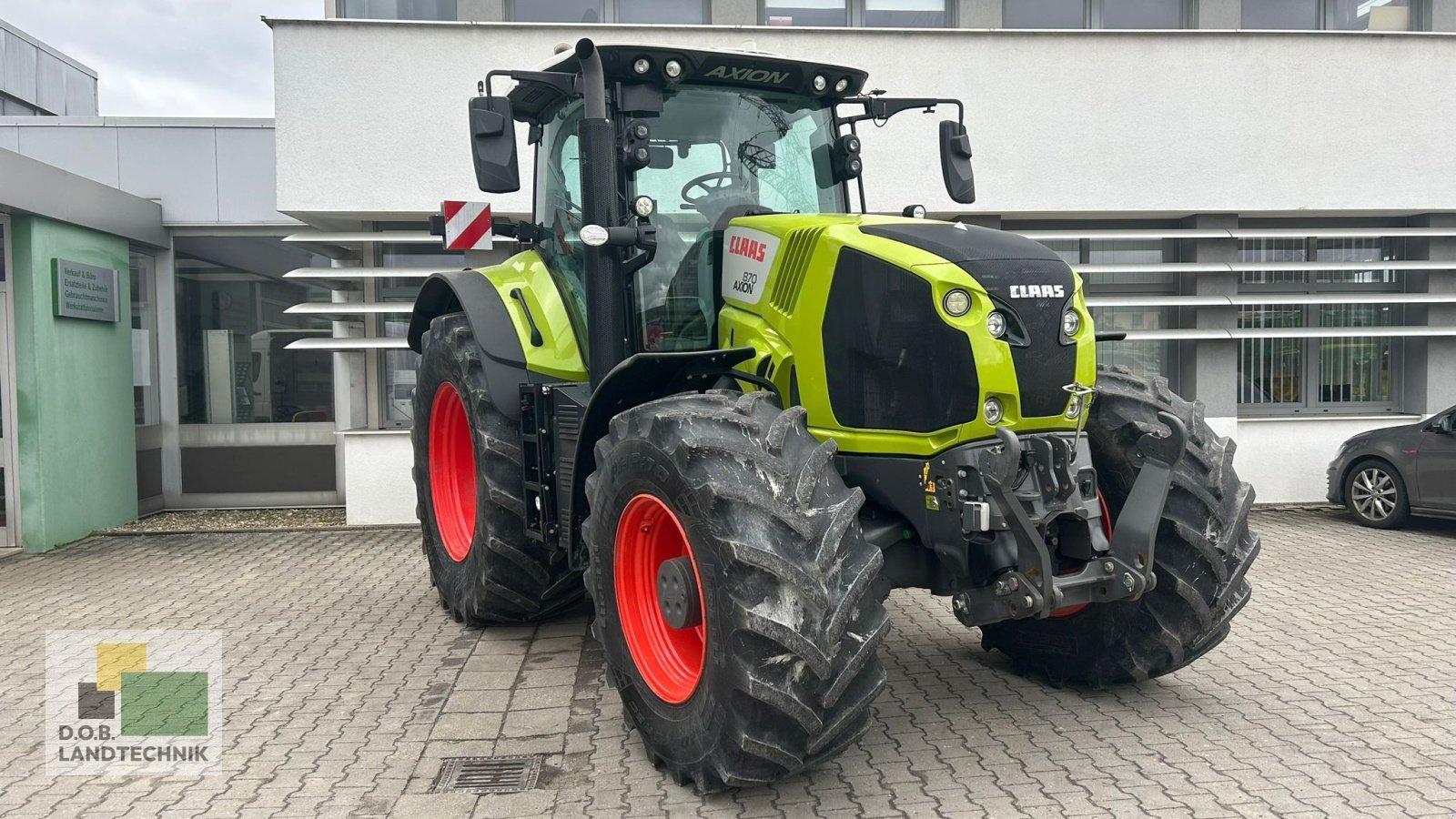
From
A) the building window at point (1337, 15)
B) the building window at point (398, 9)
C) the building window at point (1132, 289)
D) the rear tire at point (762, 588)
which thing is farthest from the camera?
the building window at point (1337, 15)

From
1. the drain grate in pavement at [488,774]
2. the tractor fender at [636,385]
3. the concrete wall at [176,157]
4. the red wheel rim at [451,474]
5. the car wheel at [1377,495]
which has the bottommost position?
Result: the drain grate in pavement at [488,774]

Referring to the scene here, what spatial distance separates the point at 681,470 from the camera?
11.7 ft

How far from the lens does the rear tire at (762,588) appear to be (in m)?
3.30

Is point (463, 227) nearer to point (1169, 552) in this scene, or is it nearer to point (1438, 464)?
point (1169, 552)

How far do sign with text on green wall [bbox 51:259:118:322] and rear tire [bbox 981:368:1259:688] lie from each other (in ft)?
27.4

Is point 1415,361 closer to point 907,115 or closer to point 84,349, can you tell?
point 907,115

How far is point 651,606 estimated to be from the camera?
165 inches

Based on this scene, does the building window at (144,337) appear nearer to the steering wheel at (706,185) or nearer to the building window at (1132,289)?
the steering wheel at (706,185)

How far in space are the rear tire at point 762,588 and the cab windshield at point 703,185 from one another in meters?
0.97

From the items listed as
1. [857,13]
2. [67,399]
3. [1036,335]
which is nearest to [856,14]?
[857,13]

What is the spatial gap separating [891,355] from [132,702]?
149 inches

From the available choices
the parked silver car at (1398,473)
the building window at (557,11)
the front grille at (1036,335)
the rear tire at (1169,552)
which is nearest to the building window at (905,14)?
the building window at (557,11)

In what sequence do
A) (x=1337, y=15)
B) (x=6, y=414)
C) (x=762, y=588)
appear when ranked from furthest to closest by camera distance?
(x=1337, y=15)
(x=6, y=414)
(x=762, y=588)

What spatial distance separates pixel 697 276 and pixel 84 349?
23.6 feet
